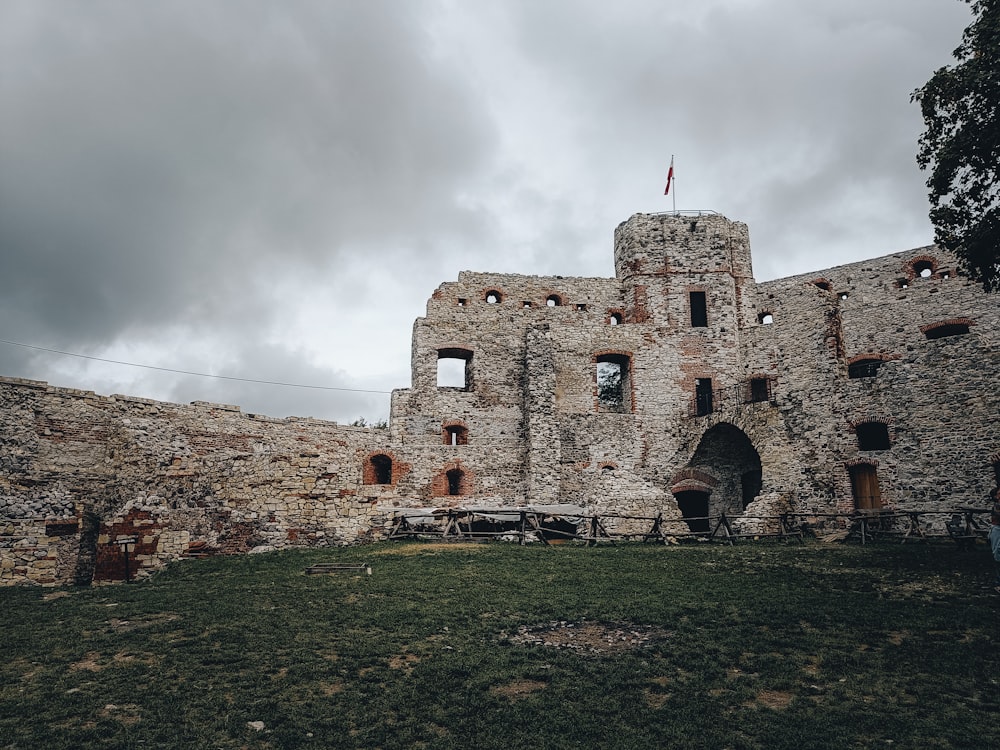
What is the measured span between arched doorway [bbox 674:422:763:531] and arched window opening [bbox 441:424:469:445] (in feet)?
28.2

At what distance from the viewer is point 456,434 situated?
80.8ft

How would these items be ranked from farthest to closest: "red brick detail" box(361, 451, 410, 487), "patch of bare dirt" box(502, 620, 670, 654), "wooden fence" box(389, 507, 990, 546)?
"red brick detail" box(361, 451, 410, 487)
"wooden fence" box(389, 507, 990, 546)
"patch of bare dirt" box(502, 620, 670, 654)

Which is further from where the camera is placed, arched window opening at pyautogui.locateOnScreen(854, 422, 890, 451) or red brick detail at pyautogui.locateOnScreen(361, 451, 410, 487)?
red brick detail at pyautogui.locateOnScreen(361, 451, 410, 487)

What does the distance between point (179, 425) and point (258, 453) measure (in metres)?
3.25

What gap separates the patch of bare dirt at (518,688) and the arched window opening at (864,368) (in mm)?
20559

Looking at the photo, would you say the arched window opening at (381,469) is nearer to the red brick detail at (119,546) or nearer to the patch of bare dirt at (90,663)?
the red brick detail at (119,546)

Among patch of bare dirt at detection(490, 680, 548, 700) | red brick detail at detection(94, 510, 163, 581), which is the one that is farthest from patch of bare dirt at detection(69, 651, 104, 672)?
red brick detail at detection(94, 510, 163, 581)

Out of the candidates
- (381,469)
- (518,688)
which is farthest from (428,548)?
(518,688)

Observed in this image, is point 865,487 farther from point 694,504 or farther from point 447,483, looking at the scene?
point 447,483

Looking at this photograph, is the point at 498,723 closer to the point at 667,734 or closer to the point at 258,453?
the point at 667,734

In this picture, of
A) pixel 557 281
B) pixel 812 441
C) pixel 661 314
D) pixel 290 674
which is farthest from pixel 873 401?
pixel 290 674

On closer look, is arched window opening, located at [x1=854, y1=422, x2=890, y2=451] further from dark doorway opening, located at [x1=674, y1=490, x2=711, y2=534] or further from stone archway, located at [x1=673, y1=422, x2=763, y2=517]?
dark doorway opening, located at [x1=674, y1=490, x2=711, y2=534]

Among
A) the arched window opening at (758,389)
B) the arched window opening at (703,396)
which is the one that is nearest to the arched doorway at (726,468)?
the arched window opening at (703,396)

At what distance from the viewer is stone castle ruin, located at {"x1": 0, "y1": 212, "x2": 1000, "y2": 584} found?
44.2 ft
